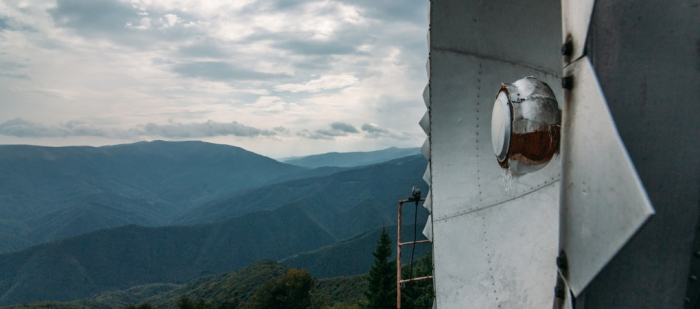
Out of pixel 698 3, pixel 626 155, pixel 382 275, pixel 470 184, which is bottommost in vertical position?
pixel 382 275

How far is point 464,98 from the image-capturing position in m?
4.17

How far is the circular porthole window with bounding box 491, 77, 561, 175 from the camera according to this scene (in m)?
2.50

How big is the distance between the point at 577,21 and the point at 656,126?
1.81 ft

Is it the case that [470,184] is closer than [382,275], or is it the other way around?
[470,184]

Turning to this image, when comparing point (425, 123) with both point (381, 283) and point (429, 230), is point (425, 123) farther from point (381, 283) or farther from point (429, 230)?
point (381, 283)

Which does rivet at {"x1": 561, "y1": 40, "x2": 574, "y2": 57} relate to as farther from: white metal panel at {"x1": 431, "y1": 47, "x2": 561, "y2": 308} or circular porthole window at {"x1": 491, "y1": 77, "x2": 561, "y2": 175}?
white metal panel at {"x1": 431, "y1": 47, "x2": 561, "y2": 308}

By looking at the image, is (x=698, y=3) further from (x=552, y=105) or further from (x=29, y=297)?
(x=29, y=297)

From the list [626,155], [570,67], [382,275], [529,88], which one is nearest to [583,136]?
[626,155]

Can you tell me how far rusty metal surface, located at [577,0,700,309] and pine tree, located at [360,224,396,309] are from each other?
3997 cm

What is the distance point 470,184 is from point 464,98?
0.87 m

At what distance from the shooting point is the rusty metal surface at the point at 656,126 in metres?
1.70

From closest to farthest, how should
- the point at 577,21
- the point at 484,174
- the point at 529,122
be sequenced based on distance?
A: the point at 577,21
the point at 529,122
the point at 484,174

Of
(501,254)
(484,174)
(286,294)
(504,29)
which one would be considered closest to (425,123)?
(484,174)

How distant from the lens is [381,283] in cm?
4156
